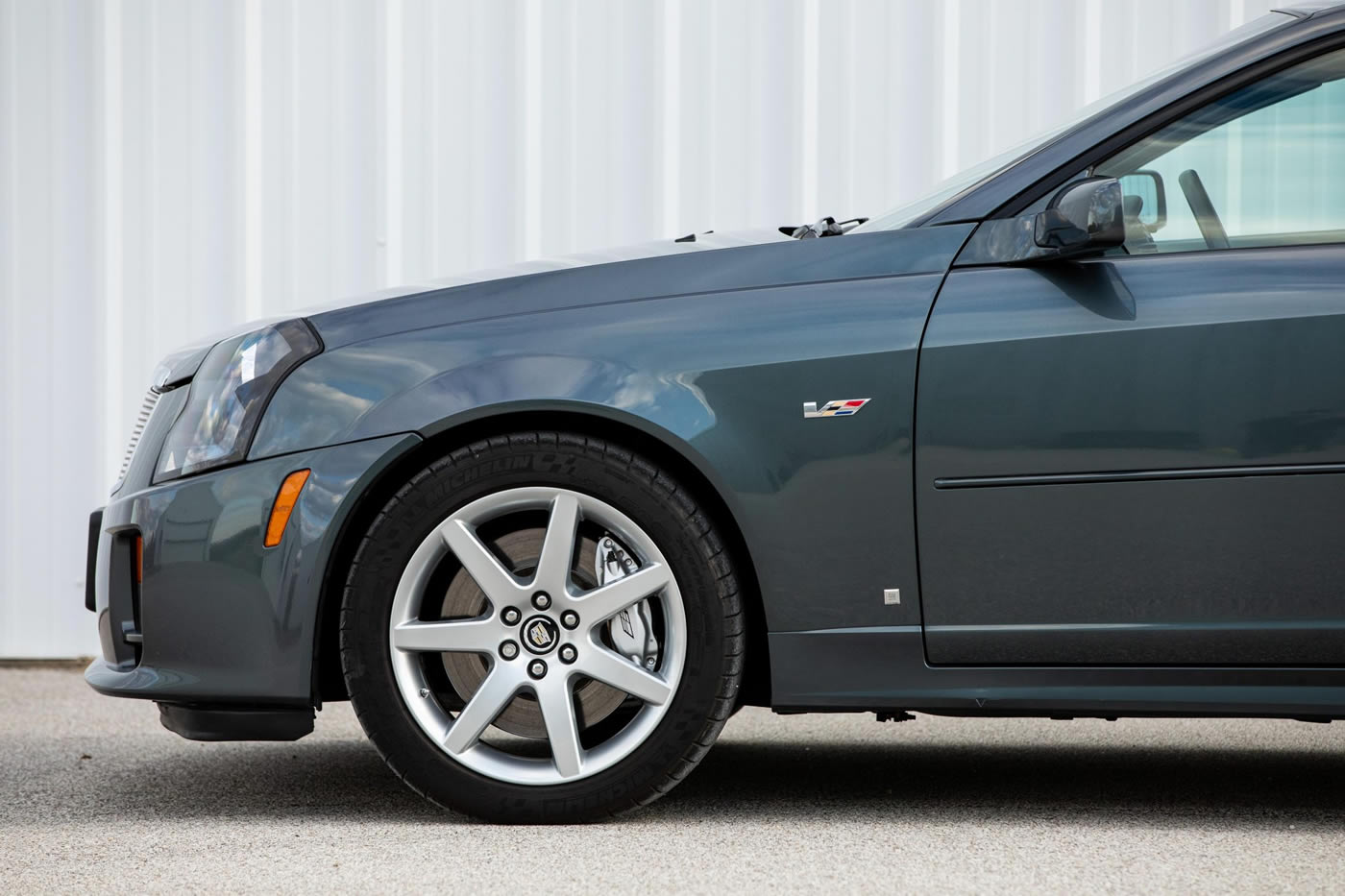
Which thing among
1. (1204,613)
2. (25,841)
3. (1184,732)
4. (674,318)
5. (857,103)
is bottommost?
(1184,732)

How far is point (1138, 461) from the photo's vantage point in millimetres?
2559

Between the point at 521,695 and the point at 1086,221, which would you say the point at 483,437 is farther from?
the point at 1086,221

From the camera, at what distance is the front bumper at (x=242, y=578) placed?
2.68 meters

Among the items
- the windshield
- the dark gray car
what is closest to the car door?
the dark gray car

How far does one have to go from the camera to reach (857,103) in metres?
5.50

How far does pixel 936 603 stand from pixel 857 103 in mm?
3320

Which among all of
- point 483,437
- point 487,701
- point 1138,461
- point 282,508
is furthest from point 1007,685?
point 282,508

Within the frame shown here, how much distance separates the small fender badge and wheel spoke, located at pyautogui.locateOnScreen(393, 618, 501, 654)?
0.73 meters

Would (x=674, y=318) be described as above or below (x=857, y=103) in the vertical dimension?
below

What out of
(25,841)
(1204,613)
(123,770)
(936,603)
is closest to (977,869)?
(936,603)

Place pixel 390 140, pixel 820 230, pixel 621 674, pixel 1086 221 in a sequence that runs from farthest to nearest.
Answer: pixel 390 140 → pixel 820 230 → pixel 621 674 → pixel 1086 221

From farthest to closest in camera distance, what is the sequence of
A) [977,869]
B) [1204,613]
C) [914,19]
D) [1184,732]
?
[914,19], [1184,732], [1204,613], [977,869]

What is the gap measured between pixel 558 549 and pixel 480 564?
0.15 meters

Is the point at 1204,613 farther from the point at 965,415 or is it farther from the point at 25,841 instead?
the point at 25,841
